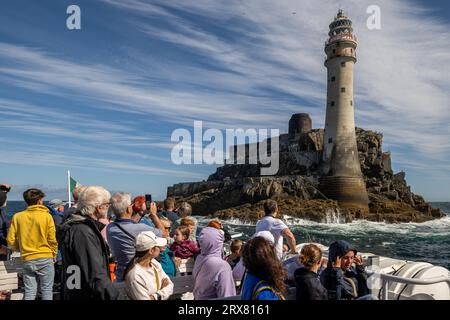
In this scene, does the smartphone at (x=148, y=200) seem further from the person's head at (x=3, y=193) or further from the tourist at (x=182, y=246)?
the person's head at (x=3, y=193)

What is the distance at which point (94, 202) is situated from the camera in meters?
3.31

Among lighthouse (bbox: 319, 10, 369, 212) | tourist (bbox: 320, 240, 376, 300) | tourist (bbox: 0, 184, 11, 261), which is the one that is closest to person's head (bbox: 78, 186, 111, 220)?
tourist (bbox: 320, 240, 376, 300)

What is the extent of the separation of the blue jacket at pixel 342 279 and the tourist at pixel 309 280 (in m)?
0.46

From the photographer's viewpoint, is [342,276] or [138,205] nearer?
[342,276]

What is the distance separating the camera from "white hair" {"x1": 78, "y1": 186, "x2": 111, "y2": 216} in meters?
3.28

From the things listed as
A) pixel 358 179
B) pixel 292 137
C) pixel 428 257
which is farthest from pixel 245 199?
pixel 428 257

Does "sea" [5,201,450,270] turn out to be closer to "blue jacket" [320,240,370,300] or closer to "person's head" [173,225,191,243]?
"person's head" [173,225,191,243]

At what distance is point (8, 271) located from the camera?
15.6ft

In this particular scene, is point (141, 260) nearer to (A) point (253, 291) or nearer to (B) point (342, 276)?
(A) point (253, 291)

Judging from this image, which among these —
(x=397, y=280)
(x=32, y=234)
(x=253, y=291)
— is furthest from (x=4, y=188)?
(x=397, y=280)

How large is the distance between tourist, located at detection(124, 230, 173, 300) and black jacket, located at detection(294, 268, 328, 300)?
1.35 m

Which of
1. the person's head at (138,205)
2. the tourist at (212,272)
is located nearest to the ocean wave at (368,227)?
the person's head at (138,205)

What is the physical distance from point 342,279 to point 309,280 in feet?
2.54
